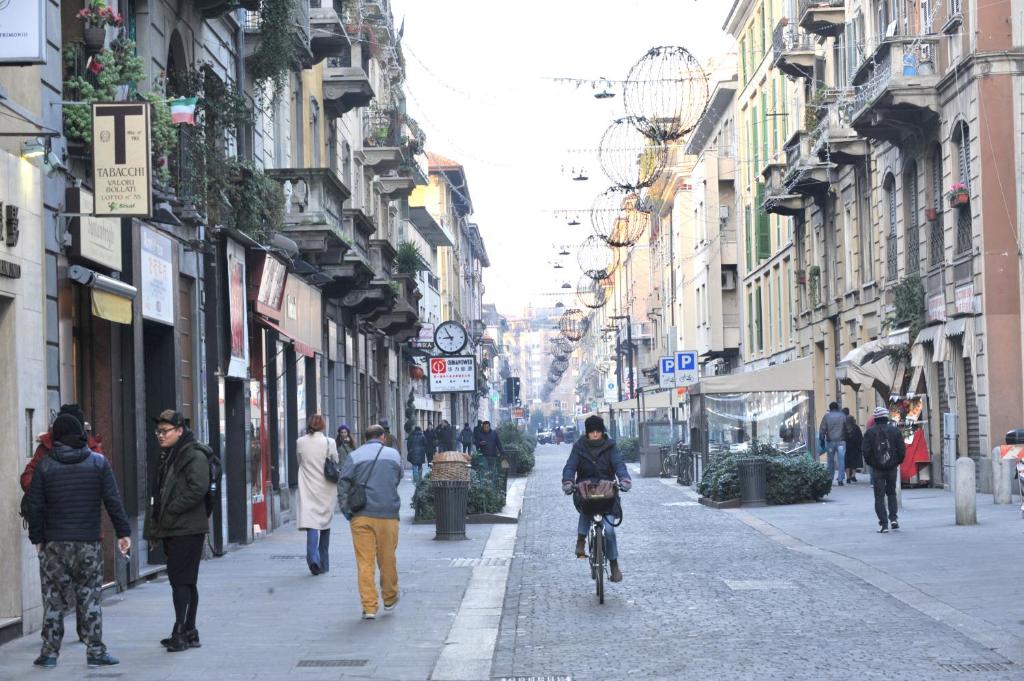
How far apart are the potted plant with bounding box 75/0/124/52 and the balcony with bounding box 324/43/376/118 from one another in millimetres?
17857

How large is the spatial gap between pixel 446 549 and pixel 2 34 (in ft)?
35.7

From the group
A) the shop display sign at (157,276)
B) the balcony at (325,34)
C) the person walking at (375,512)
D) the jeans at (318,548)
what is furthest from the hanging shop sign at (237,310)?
the person walking at (375,512)

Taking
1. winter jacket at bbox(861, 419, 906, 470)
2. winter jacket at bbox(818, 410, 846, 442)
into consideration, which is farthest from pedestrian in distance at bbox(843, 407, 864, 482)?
winter jacket at bbox(861, 419, 906, 470)

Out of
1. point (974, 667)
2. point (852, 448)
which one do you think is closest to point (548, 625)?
point (974, 667)

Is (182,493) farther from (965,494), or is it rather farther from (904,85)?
(904,85)

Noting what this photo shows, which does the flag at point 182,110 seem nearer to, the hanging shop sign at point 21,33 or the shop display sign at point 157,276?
the shop display sign at point 157,276

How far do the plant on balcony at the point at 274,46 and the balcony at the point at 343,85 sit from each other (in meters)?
8.44

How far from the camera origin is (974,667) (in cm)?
1009

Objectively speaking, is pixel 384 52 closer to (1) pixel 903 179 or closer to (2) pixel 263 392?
(1) pixel 903 179

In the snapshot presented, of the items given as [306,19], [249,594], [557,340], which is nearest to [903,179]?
[306,19]

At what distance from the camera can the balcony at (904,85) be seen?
30016 mm

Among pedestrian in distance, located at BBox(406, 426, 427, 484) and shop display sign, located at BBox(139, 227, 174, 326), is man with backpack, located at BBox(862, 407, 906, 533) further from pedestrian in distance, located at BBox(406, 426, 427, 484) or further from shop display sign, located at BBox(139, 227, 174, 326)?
pedestrian in distance, located at BBox(406, 426, 427, 484)

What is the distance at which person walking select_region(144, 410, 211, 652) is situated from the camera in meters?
11.8

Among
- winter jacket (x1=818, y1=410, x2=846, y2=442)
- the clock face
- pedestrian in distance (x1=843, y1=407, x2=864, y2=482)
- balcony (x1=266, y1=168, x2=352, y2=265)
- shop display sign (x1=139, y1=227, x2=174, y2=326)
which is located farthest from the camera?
pedestrian in distance (x1=843, y1=407, x2=864, y2=482)
